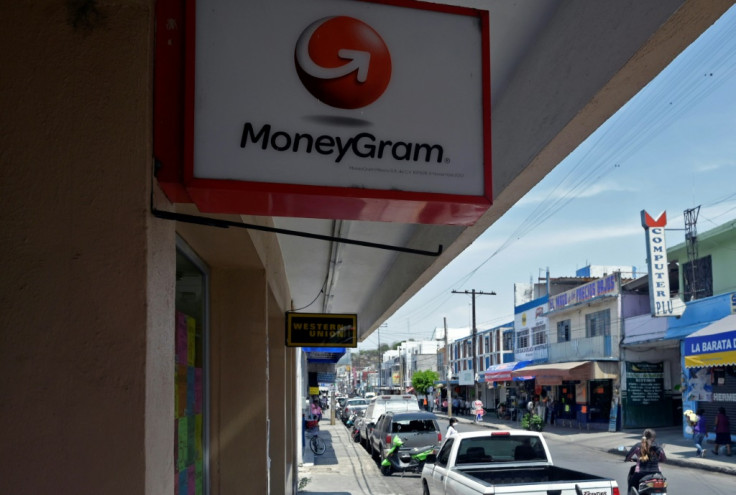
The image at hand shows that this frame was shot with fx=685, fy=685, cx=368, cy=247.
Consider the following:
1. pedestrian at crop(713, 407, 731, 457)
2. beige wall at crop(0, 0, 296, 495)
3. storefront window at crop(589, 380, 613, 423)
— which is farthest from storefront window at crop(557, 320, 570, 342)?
beige wall at crop(0, 0, 296, 495)

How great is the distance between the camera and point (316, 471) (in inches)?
699

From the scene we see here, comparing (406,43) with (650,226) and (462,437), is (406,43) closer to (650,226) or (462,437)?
(462,437)

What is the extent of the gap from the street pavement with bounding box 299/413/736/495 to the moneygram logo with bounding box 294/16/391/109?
493 inches

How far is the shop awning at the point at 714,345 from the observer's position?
2180 centimetres

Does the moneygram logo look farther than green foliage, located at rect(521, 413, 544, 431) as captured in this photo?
No

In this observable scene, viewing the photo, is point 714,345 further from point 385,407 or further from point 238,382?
point 238,382

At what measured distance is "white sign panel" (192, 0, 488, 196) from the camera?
260 cm

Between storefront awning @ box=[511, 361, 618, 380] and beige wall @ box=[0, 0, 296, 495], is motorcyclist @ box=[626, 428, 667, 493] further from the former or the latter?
storefront awning @ box=[511, 361, 618, 380]

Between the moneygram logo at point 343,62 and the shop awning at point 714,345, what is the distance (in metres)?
22.1

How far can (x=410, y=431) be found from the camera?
19672 millimetres

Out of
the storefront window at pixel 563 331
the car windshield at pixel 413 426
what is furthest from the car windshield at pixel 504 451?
the storefront window at pixel 563 331

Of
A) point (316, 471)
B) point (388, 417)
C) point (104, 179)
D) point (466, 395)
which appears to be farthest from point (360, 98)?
Answer: point (466, 395)

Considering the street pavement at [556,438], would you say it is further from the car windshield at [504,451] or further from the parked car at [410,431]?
the car windshield at [504,451]

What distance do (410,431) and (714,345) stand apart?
1082 centimetres
